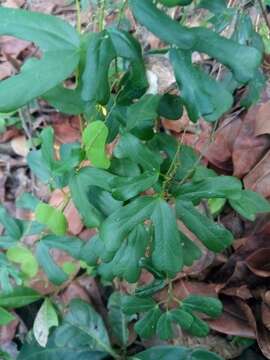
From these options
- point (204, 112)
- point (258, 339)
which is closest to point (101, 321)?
point (258, 339)

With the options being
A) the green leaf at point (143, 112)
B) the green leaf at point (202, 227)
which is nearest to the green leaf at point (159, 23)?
the green leaf at point (143, 112)

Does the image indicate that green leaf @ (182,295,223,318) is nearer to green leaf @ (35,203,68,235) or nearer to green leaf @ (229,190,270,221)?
green leaf @ (229,190,270,221)

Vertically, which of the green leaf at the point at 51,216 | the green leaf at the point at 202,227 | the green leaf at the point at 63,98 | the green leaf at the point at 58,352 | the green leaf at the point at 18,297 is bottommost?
the green leaf at the point at 58,352

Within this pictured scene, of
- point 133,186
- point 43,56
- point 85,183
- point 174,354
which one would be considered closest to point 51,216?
→ point 85,183

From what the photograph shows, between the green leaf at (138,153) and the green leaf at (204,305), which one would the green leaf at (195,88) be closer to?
the green leaf at (138,153)

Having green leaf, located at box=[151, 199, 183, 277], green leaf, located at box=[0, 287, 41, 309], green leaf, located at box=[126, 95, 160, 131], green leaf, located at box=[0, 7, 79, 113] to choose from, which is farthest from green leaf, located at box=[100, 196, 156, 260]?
green leaf, located at box=[0, 287, 41, 309]

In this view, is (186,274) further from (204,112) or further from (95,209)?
(204,112)
